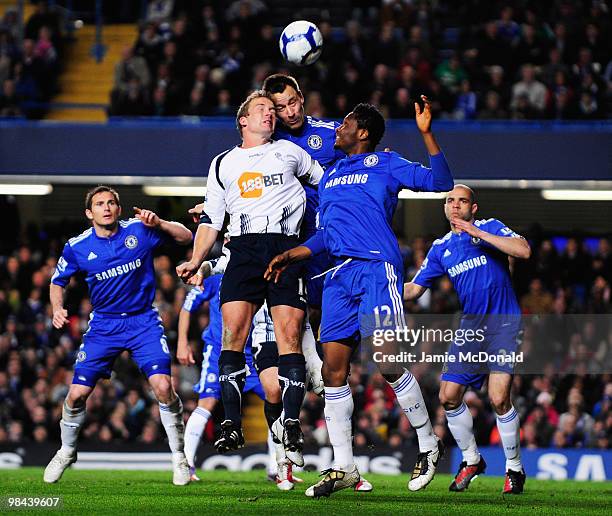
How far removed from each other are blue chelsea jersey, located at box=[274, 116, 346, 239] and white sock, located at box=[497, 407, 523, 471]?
254 centimetres

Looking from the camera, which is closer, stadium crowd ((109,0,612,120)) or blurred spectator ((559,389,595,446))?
blurred spectator ((559,389,595,446))

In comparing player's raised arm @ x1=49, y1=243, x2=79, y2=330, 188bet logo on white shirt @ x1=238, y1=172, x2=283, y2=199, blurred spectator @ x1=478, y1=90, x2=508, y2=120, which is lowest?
player's raised arm @ x1=49, y1=243, x2=79, y2=330

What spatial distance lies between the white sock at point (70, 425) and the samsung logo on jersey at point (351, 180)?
3431 millimetres

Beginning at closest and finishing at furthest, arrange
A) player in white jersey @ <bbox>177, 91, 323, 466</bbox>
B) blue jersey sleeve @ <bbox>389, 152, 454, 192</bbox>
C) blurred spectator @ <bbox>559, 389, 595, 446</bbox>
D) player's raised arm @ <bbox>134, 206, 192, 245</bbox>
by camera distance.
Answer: blue jersey sleeve @ <bbox>389, 152, 454, 192</bbox> < player in white jersey @ <bbox>177, 91, 323, 466</bbox> < player's raised arm @ <bbox>134, 206, 192, 245</bbox> < blurred spectator @ <bbox>559, 389, 595, 446</bbox>

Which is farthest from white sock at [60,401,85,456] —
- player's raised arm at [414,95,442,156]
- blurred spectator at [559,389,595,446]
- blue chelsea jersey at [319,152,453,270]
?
blurred spectator at [559,389,595,446]

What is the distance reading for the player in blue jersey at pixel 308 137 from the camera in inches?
396

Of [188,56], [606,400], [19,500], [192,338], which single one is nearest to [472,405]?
[606,400]

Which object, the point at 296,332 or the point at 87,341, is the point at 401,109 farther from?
the point at 296,332

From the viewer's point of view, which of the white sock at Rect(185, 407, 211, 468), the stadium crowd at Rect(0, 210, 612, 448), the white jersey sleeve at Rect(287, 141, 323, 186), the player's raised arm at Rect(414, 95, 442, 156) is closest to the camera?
the player's raised arm at Rect(414, 95, 442, 156)

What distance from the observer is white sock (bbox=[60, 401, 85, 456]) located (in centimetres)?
1116

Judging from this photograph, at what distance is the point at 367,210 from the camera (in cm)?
931

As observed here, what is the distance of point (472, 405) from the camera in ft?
54.4

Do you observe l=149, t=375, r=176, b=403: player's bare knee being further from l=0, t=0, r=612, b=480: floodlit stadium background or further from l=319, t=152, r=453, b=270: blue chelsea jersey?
l=0, t=0, r=612, b=480: floodlit stadium background

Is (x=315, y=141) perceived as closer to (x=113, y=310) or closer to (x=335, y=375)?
(x=335, y=375)
